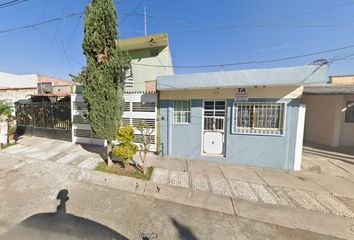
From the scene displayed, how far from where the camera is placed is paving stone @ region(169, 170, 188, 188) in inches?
198

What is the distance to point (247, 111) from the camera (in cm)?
663

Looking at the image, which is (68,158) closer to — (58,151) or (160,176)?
(58,151)

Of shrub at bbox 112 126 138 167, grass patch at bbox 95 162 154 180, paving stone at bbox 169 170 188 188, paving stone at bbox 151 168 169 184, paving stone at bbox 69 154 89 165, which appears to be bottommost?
paving stone at bbox 169 170 188 188

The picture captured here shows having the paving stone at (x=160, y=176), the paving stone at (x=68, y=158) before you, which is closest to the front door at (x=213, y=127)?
the paving stone at (x=160, y=176)

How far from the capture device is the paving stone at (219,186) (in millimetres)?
4639

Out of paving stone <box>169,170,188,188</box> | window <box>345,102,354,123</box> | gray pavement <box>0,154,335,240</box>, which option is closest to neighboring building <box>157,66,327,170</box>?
paving stone <box>169,170,188,188</box>

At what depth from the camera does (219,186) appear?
4.96 m

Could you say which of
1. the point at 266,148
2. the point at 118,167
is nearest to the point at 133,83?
the point at 118,167

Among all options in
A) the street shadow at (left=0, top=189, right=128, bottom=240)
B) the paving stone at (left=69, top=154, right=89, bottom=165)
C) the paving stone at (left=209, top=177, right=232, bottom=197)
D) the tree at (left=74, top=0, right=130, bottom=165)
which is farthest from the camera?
the paving stone at (left=69, top=154, right=89, bottom=165)

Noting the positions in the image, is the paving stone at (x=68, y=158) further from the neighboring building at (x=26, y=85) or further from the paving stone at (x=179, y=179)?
the neighboring building at (x=26, y=85)

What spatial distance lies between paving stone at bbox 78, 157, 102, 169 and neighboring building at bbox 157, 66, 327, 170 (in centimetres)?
290

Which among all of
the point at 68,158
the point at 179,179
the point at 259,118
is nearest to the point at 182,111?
the point at 179,179

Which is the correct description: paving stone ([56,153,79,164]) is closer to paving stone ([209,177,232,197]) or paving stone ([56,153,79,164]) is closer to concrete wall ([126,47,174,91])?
paving stone ([209,177,232,197])

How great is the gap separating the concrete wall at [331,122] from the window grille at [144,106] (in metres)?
10.7
